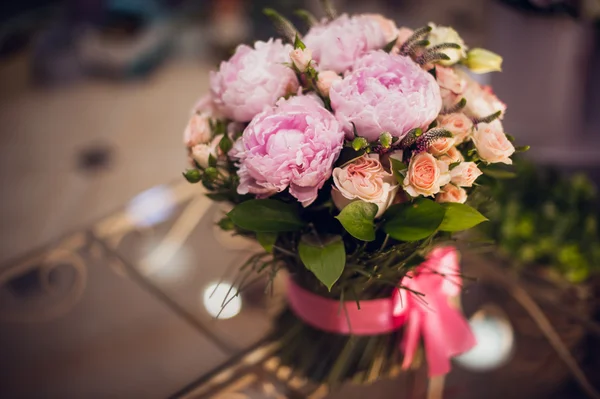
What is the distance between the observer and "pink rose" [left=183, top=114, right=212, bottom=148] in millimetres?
711

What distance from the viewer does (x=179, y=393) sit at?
0.90 m

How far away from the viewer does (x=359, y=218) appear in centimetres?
61

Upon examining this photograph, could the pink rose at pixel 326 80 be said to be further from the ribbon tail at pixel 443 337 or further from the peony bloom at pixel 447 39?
the ribbon tail at pixel 443 337

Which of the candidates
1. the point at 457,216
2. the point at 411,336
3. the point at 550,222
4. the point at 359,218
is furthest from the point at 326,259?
the point at 550,222

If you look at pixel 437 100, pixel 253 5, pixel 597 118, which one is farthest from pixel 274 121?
pixel 253 5

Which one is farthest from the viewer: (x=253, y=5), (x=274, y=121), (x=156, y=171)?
(x=253, y=5)

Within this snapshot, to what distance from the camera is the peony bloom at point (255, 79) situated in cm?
66

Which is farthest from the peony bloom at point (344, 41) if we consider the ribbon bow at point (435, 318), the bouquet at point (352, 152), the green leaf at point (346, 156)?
the ribbon bow at point (435, 318)

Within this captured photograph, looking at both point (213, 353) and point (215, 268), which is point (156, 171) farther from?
point (213, 353)

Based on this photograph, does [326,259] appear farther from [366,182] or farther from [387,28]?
[387,28]

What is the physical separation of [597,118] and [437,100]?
58.4 inches

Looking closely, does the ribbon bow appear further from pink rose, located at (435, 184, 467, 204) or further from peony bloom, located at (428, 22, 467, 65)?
peony bloom, located at (428, 22, 467, 65)

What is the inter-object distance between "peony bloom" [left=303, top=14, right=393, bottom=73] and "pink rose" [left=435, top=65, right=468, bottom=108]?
0.30 feet

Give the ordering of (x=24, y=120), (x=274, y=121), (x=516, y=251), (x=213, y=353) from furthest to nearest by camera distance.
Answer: (x=24, y=120) → (x=516, y=251) → (x=213, y=353) → (x=274, y=121)
